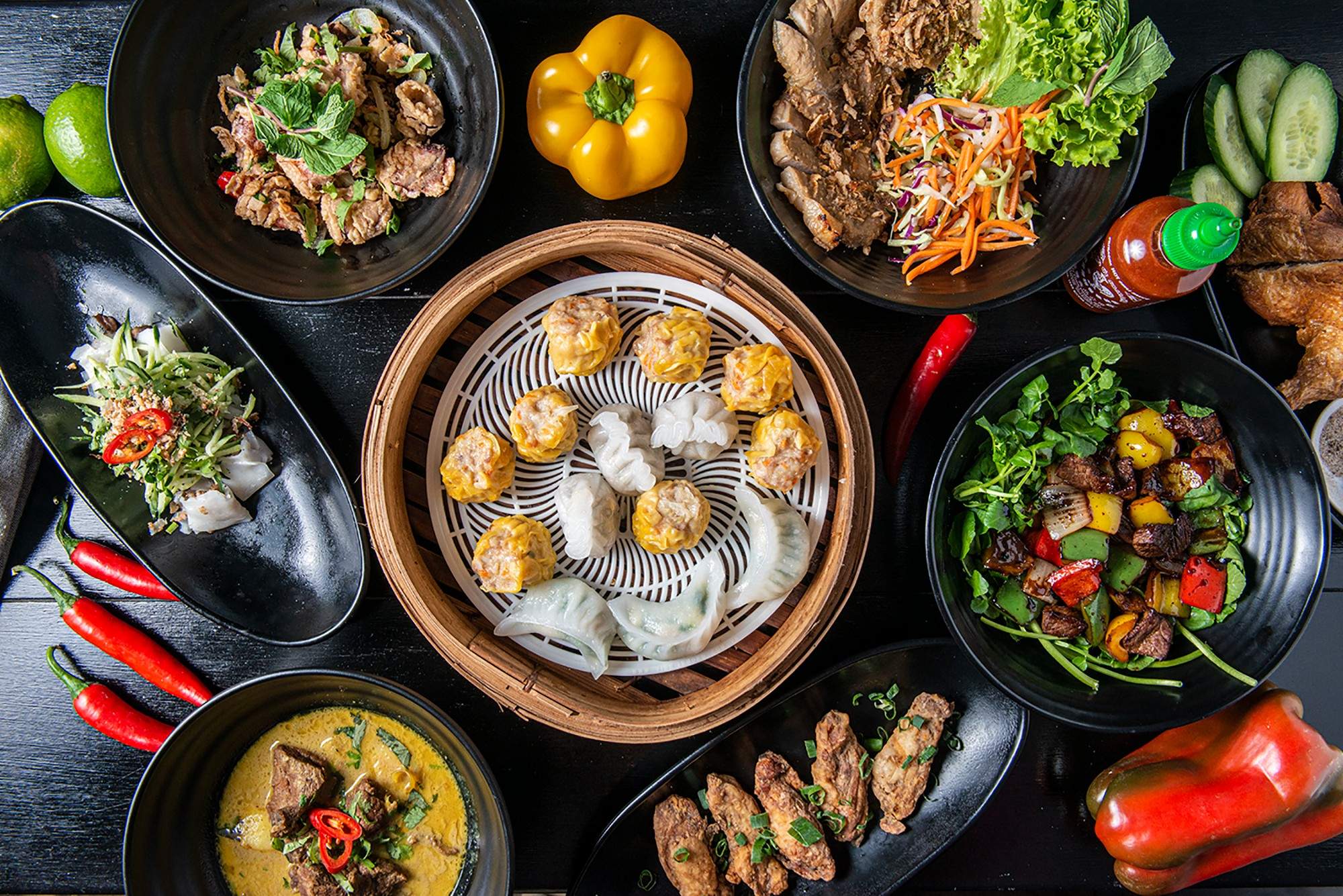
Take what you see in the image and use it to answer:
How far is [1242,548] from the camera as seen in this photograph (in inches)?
89.2

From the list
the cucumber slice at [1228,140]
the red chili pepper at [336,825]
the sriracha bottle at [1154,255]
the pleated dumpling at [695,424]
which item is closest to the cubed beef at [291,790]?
the red chili pepper at [336,825]

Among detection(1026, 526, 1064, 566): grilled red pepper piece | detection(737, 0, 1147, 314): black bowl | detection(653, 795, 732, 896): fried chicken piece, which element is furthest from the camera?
detection(653, 795, 732, 896): fried chicken piece

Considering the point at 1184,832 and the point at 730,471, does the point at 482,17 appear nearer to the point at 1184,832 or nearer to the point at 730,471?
the point at 730,471

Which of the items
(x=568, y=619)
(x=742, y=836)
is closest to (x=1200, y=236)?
(x=568, y=619)

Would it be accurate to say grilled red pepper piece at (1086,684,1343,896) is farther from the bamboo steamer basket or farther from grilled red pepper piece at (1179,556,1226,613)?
the bamboo steamer basket

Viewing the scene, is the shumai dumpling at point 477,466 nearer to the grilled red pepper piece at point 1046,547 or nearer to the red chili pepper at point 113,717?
the red chili pepper at point 113,717

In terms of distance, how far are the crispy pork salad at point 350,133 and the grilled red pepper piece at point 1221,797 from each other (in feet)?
9.22

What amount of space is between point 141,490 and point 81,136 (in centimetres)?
Answer: 106

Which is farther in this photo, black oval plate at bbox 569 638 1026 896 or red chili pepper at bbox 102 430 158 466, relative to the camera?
black oval plate at bbox 569 638 1026 896

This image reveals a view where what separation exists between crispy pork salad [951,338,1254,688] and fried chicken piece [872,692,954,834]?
353 millimetres

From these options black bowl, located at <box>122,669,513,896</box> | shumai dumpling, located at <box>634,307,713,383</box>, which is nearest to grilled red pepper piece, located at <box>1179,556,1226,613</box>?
shumai dumpling, located at <box>634,307,713,383</box>

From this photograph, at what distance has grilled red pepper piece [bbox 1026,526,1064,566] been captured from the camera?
2.20m

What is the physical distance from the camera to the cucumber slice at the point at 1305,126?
7.17ft

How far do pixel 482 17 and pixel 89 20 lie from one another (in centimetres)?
136
